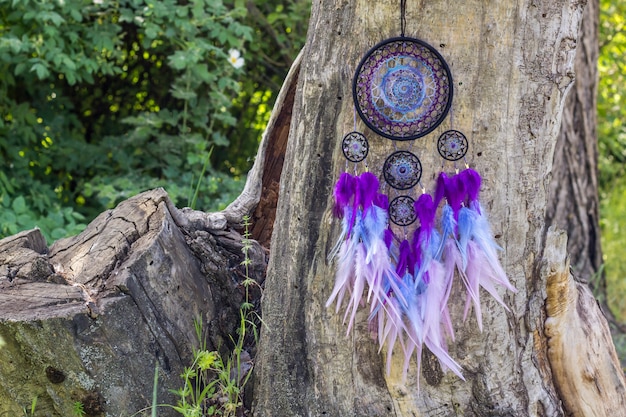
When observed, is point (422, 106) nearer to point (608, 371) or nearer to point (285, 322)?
point (285, 322)

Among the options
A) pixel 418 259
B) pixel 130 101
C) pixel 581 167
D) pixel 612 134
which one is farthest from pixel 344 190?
pixel 612 134

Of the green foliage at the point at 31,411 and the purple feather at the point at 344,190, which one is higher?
the purple feather at the point at 344,190

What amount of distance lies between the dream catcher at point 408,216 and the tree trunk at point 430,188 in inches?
1.6

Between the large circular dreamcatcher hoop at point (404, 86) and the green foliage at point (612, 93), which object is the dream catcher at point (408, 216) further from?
the green foliage at point (612, 93)

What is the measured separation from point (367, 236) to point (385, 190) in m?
0.16

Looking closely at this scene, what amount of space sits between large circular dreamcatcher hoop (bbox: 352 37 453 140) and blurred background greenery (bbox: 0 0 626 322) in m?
1.53

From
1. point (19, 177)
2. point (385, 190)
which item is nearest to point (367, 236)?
point (385, 190)

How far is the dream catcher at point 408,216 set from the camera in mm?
2240

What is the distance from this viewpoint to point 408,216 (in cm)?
230

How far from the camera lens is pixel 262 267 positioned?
9.34 feet

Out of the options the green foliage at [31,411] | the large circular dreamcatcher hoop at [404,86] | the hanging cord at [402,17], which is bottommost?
the green foliage at [31,411]

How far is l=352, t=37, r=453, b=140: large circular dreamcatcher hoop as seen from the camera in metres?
2.23

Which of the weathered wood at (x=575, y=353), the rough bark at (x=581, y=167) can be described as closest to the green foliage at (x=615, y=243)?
the rough bark at (x=581, y=167)

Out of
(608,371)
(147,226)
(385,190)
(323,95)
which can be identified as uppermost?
(323,95)
